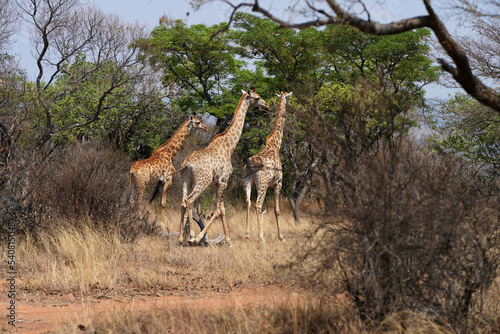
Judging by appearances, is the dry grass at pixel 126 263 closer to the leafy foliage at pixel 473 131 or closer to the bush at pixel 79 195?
the bush at pixel 79 195

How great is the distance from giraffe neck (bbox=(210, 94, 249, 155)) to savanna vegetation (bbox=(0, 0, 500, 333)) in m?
1.03

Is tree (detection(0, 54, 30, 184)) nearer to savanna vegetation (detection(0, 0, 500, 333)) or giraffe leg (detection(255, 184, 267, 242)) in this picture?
savanna vegetation (detection(0, 0, 500, 333))

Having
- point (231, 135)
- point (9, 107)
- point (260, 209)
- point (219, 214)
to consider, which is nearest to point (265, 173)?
point (260, 209)

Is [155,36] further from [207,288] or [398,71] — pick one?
[207,288]

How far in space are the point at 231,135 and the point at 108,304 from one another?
205 inches

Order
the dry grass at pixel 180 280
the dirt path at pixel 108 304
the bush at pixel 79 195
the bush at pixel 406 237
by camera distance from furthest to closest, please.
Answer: the bush at pixel 79 195 < the dirt path at pixel 108 304 < the dry grass at pixel 180 280 < the bush at pixel 406 237

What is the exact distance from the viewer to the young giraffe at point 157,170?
1138 cm

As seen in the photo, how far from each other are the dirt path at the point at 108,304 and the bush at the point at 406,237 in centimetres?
97

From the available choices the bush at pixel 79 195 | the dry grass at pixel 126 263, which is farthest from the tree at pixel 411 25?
the bush at pixel 79 195

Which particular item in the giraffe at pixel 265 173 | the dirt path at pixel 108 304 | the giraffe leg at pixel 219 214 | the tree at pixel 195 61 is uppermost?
the tree at pixel 195 61

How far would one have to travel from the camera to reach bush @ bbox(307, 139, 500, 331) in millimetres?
4316

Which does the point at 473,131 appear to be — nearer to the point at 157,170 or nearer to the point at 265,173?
the point at 265,173

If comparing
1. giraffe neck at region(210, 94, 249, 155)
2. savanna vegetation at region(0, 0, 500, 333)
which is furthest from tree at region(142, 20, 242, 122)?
giraffe neck at region(210, 94, 249, 155)

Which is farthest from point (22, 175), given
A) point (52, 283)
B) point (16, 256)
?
point (52, 283)
